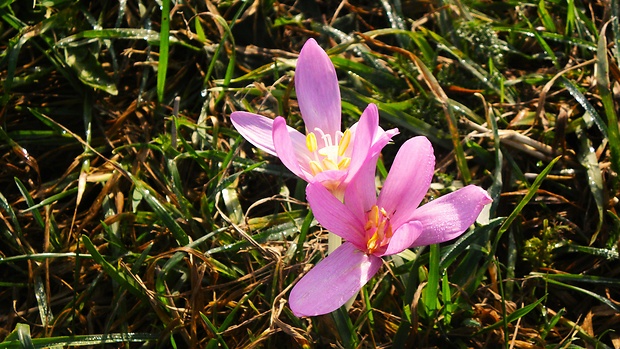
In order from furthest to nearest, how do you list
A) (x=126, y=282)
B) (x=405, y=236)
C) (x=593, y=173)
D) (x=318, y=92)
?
(x=593, y=173) → (x=126, y=282) → (x=318, y=92) → (x=405, y=236)

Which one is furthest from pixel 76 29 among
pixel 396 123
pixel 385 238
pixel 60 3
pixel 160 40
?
pixel 385 238

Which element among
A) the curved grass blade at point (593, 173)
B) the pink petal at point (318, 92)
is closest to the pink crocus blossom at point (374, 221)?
the pink petal at point (318, 92)

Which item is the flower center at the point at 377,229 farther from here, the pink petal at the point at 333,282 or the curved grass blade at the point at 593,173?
the curved grass blade at the point at 593,173

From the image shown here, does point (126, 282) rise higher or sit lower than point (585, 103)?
lower

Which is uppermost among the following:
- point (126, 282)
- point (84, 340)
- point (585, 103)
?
point (585, 103)

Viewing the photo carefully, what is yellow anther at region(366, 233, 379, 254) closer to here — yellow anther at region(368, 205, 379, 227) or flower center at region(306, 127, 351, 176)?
yellow anther at region(368, 205, 379, 227)

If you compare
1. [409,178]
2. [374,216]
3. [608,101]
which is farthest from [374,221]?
[608,101]

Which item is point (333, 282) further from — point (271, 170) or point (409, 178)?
point (271, 170)

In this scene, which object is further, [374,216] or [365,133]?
[374,216]
